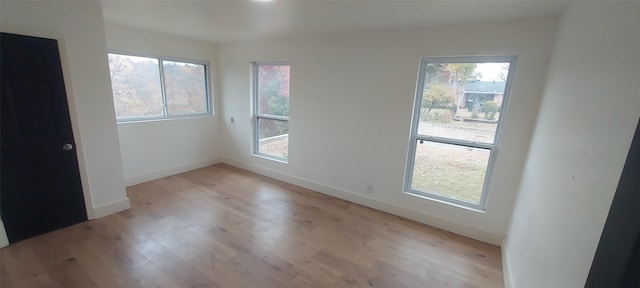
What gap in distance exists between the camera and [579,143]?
1301 millimetres

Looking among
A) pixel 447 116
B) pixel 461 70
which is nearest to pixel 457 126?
pixel 447 116

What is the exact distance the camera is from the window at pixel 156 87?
358 centimetres

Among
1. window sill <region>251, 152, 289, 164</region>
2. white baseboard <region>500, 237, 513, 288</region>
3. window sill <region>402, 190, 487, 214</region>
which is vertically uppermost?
window sill <region>251, 152, 289, 164</region>

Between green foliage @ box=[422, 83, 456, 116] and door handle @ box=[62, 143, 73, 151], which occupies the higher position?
green foliage @ box=[422, 83, 456, 116]

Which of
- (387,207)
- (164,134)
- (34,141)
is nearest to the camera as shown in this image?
(34,141)

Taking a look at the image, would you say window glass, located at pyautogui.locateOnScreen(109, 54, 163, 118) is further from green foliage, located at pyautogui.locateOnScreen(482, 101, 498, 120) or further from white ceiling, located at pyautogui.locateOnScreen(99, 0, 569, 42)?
green foliage, located at pyautogui.locateOnScreen(482, 101, 498, 120)

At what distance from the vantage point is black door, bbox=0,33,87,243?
226 cm

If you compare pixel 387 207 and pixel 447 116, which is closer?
pixel 447 116

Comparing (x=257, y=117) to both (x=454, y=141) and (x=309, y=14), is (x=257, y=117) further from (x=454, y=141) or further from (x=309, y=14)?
(x=454, y=141)

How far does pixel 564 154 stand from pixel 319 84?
274 centimetres

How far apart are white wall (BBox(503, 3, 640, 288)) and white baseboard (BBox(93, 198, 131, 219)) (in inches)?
158

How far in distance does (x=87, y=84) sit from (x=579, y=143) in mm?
4061

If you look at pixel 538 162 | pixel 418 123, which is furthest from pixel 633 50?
pixel 418 123

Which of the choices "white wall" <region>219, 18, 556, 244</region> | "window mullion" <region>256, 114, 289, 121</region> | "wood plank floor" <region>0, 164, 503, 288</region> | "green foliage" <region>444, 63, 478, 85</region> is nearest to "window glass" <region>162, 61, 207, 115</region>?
"white wall" <region>219, 18, 556, 244</region>
